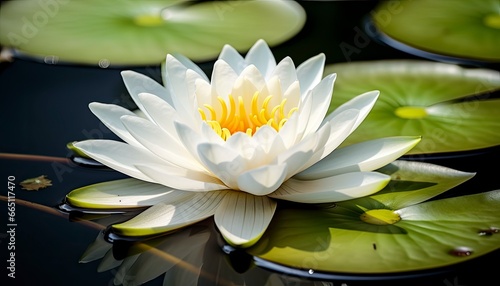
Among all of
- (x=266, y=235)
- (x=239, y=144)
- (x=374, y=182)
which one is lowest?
(x=266, y=235)

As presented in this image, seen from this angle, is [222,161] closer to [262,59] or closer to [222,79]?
[222,79]

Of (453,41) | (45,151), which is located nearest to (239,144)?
(45,151)

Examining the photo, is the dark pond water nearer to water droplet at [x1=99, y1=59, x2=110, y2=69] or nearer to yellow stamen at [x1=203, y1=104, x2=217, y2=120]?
water droplet at [x1=99, y1=59, x2=110, y2=69]

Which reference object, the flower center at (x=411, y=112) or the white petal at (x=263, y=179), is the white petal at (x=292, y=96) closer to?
the white petal at (x=263, y=179)

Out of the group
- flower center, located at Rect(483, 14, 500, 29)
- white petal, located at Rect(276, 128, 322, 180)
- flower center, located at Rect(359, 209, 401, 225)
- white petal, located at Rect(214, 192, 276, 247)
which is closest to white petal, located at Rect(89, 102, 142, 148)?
white petal, located at Rect(214, 192, 276, 247)

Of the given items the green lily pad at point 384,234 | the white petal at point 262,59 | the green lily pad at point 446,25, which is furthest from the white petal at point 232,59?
the green lily pad at point 446,25

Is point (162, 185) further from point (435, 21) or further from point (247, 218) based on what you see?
point (435, 21)
